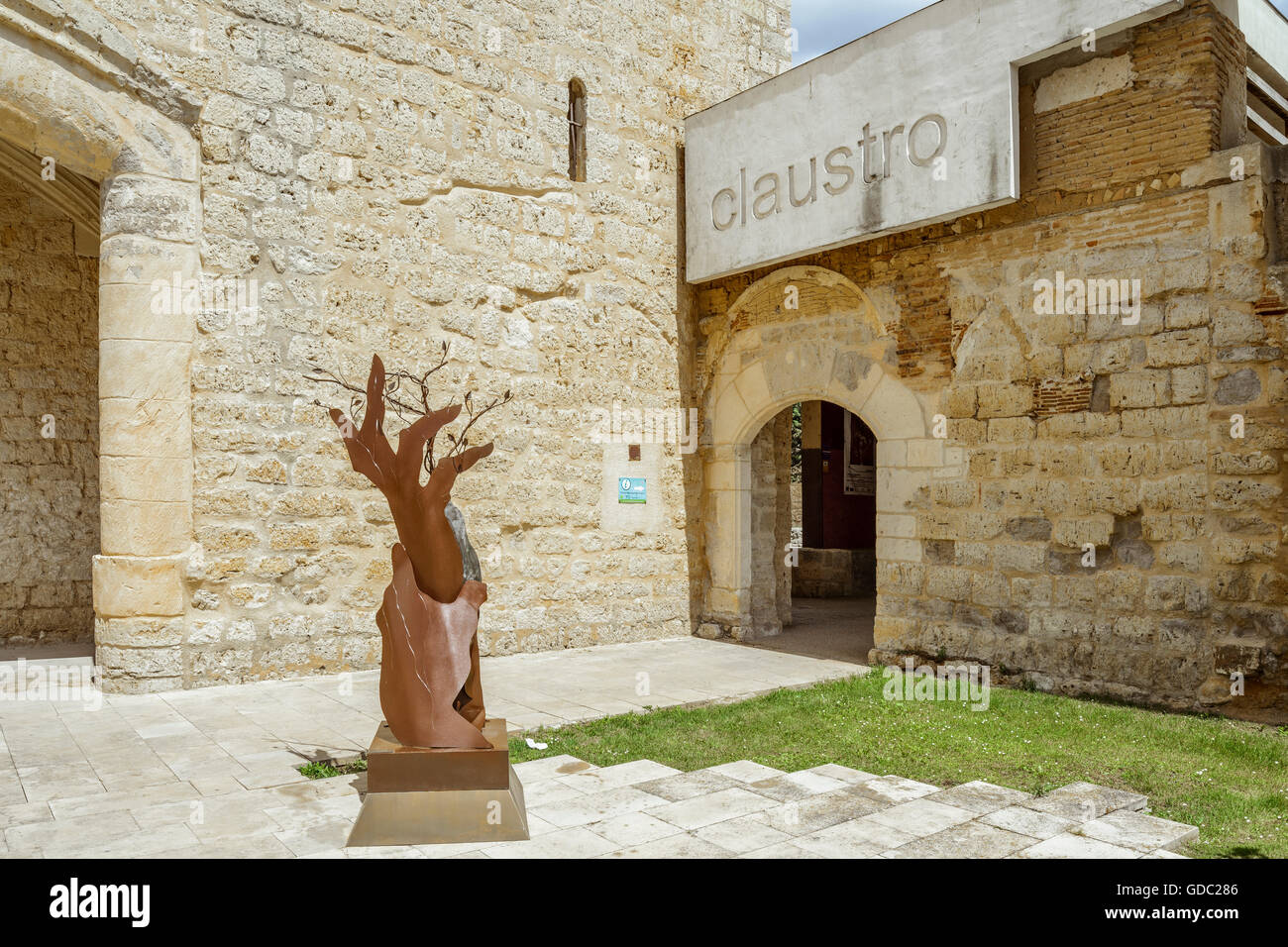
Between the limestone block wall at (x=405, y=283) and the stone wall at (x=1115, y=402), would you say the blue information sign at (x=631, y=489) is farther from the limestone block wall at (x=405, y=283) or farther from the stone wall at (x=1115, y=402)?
the stone wall at (x=1115, y=402)

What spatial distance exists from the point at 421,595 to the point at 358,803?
85cm

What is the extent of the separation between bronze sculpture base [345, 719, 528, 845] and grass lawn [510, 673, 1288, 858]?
1108 millimetres

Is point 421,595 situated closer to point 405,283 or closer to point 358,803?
point 358,803

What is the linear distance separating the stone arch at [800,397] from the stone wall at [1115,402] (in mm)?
84

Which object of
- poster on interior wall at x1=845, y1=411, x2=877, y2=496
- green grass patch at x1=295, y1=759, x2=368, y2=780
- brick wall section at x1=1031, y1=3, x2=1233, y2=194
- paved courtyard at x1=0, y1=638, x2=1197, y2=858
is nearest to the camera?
paved courtyard at x1=0, y1=638, x2=1197, y2=858

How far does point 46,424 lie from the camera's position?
23.8 feet

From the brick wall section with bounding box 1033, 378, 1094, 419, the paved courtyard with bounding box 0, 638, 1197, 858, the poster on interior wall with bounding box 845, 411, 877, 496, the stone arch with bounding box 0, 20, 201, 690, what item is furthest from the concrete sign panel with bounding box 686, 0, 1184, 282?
the poster on interior wall with bounding box 845, 411, 877, 496

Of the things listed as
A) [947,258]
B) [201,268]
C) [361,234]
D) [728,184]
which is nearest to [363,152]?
[361,234]

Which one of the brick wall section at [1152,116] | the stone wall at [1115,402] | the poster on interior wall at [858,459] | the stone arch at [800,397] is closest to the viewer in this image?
the stone wall at [1115,402]

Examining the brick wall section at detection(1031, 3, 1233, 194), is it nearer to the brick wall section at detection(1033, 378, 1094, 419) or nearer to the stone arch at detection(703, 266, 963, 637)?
the brick wall section at detection(1033, 378, 1094, 419)

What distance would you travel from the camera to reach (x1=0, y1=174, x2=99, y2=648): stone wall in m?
7.14

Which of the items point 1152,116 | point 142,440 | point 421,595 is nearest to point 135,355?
point 142,440

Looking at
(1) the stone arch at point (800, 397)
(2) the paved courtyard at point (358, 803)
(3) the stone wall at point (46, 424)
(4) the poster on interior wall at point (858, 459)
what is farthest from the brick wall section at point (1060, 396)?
(3) the stone wall at point (46, 424)

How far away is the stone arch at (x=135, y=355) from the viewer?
18.2 feet
